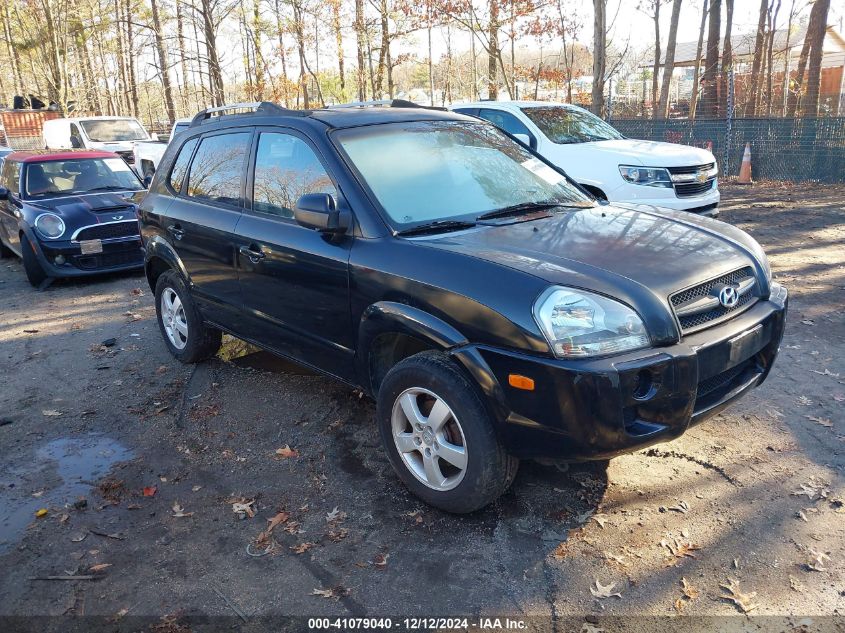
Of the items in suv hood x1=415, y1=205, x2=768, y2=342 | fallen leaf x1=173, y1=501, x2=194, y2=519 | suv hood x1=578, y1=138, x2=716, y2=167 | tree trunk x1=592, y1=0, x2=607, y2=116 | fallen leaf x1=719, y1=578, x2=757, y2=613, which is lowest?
fallen leaf x1=173, y1=501, x2=194, y2=519

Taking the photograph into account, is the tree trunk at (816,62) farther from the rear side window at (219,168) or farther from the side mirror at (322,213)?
the side mirror at (322,213)

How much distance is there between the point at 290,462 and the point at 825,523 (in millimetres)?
2724

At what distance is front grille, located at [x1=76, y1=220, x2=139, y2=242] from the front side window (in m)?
5.09

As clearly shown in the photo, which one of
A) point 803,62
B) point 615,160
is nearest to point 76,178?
point 615,160

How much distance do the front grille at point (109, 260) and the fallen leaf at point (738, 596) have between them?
7809 millimetres

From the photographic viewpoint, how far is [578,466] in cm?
359

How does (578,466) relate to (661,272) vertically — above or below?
below

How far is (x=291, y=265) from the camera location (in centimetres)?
382

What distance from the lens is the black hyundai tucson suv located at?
271 cm

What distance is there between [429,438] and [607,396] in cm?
92

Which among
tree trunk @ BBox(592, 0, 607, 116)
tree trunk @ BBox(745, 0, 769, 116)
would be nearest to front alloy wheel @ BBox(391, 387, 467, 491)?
tree trunk @ BBox(592, 0, 607, 116)

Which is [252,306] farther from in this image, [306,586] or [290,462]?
[306,586]

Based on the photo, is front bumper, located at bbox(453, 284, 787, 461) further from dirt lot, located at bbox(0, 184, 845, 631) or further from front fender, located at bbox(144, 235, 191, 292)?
front fender, located at bbox(144, 235, 191, 292)

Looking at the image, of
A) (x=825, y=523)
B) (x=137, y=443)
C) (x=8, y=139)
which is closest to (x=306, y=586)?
(x=137, y=443)
